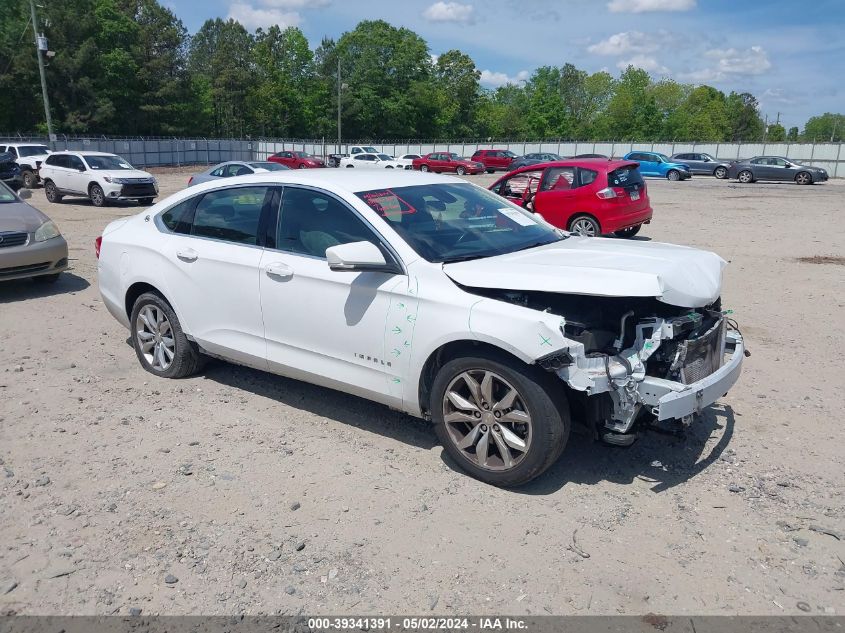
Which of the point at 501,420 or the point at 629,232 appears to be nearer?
the point at 501,420

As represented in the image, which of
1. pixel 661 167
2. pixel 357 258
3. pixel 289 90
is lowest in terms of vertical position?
pixel 661 167

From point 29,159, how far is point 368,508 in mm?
29973

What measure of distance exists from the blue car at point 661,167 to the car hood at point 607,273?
36027 mm

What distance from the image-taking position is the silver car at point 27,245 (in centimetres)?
828

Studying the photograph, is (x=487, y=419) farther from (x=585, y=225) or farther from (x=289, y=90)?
(x=289, y=90)

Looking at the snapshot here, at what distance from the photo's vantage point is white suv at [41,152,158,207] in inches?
820

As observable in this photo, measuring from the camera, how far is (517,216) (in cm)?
518

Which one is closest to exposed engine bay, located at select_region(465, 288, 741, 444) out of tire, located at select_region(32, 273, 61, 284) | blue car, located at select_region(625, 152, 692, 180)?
tire, located at select_region(32, 273, 61, 284)

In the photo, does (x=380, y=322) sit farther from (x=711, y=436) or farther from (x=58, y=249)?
(x=58, y=249)

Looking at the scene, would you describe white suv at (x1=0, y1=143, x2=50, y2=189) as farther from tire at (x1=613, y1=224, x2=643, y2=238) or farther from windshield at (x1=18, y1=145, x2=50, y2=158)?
tire at (x1=613, y1=224, x2=643, y2=238)

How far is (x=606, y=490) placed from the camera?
4.00 m

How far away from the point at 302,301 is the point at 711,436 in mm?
2900

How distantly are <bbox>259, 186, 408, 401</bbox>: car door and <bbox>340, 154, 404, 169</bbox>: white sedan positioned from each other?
38.5 m

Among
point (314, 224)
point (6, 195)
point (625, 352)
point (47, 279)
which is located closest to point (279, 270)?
point (314, 224)
